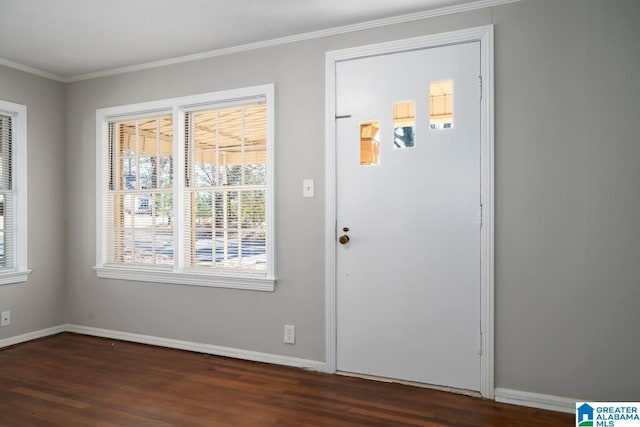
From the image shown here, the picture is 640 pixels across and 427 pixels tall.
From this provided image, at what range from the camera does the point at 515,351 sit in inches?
109

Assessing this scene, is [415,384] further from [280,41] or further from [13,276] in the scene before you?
[13,276]

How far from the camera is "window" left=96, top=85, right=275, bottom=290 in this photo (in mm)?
3592

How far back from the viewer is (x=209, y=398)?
Result: 2822mm

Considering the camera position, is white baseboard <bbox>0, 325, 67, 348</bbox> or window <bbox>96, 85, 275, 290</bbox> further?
white baseboard <bbox>0, 325, 67, 348</bbox>

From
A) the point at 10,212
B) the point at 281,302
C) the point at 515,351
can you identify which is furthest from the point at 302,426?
the point at 10,212

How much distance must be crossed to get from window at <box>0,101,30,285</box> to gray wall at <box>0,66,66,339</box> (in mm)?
53

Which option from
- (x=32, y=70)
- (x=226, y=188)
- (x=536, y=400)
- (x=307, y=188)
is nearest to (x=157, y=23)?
(x=226, y=188)

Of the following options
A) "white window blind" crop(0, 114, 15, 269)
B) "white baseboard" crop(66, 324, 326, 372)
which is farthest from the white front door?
"white window blind" crop(0, 114, 15, 269)

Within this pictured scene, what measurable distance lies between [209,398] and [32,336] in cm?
240

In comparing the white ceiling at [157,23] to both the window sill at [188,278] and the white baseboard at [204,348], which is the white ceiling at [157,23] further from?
the white baseboard at [204,348]

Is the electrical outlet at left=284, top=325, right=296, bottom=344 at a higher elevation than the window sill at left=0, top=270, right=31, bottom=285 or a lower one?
lower

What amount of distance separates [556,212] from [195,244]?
281cm

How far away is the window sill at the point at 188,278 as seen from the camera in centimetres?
351

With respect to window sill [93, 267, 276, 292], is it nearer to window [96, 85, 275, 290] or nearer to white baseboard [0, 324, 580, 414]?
window [96, 85, 275, 290]
